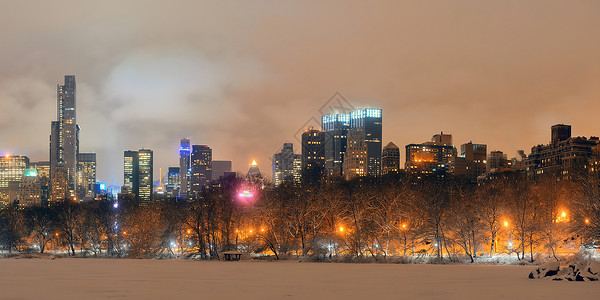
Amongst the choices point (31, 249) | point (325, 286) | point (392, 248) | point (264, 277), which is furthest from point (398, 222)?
point (31, 249)

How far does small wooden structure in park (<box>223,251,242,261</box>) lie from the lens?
71.4 meters

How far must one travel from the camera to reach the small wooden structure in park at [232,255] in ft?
234

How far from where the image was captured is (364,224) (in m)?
74.7

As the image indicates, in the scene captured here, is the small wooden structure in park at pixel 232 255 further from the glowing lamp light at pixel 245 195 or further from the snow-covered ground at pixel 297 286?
the snow-covered ground at pixel 297 286

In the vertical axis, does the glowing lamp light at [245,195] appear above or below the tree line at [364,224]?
above

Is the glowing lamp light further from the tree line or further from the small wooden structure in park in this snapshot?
the small wooden structure in park

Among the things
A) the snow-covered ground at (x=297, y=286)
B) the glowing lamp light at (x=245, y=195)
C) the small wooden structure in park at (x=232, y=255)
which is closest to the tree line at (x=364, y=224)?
the glowing lamp light at (x=245, y=195)

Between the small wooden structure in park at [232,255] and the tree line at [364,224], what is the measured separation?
11.2 feet

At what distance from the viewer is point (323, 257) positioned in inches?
2736

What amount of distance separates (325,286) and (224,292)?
248 inches

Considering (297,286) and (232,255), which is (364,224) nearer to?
(232,255)

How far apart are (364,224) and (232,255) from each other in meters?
16.5

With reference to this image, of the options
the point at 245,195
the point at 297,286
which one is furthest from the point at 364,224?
the point at 297,286

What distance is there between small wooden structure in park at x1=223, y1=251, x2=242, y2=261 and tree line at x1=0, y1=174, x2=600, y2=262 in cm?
341
